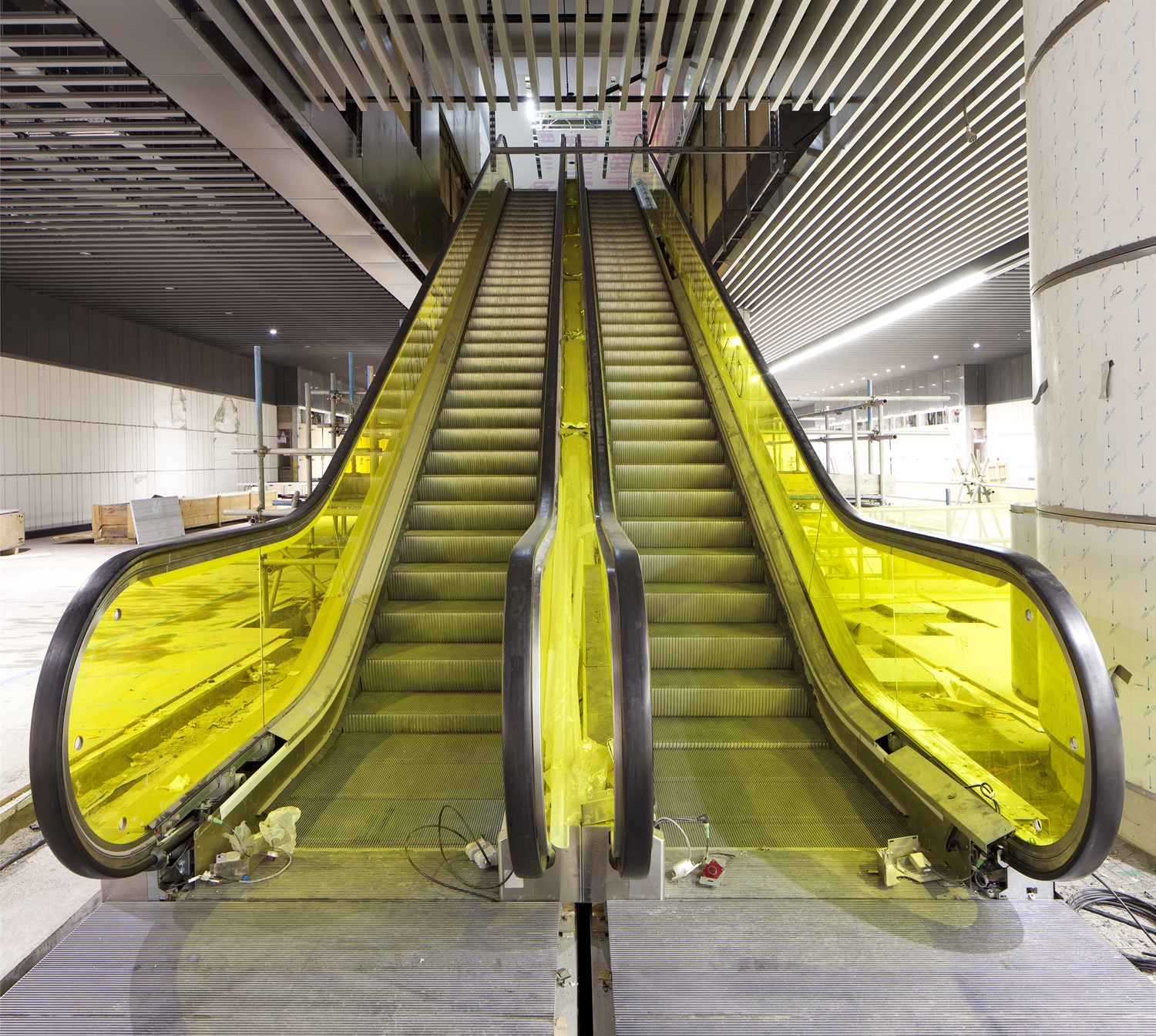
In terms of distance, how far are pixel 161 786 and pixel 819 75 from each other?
5789mm

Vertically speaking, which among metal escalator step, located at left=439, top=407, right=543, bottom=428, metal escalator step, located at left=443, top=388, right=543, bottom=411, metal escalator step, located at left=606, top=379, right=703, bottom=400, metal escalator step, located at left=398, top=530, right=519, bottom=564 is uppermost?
metal escalator step, located at left=606, top=379, right=703, bottom=400

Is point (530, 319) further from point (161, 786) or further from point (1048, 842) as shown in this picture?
point (1048, 842)

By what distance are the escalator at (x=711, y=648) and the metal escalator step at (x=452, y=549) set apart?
859 mm

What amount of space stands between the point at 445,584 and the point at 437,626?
34cm

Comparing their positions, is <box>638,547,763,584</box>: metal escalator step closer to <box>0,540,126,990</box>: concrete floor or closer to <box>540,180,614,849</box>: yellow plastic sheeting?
<box>540,180,614,849</box>: yellow plastic sheeting

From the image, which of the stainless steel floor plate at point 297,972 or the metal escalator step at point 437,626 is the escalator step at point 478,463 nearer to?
the metal escalator step at point 437,626

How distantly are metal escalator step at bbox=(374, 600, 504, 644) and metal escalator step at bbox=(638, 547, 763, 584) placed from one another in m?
1.01

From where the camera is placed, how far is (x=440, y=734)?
→ 3266 mm

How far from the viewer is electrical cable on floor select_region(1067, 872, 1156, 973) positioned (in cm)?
223

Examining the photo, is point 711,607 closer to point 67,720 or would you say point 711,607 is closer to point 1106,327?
point 1106,327

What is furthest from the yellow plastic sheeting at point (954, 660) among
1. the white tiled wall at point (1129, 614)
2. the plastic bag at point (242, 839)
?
the plastic bag at point (242, 839)

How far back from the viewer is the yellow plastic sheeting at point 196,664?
6.51ft

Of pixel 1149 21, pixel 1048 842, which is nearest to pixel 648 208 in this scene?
pixel 1149 21

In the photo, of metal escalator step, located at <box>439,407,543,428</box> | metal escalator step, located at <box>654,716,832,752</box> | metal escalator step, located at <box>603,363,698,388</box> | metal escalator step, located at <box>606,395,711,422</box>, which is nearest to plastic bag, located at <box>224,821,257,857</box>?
metal escalator step, located at <box>654,716,832,752</box>
